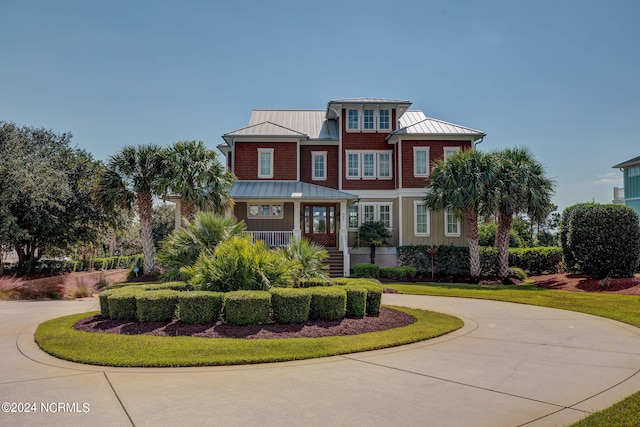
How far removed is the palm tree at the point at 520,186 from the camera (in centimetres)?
2142

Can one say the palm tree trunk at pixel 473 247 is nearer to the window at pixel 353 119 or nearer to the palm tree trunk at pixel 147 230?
the window at pixel 353 119

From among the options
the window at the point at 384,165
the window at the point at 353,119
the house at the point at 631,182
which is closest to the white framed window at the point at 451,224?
the window at the point at 384,165

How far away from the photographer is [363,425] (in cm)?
417

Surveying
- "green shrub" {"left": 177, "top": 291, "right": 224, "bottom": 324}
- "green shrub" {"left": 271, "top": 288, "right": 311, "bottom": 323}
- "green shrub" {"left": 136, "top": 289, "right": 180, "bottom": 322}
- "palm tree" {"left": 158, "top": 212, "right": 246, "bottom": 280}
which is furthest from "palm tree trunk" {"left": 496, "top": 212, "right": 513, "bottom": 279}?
"green shrub" {"left": 136, "top": 289, "right": 180, "bottom": 322}

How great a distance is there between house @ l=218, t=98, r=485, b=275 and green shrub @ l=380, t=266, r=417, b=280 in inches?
94.0

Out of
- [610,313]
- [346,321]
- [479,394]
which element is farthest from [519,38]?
[479,394]

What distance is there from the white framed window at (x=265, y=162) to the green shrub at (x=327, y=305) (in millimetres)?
17550

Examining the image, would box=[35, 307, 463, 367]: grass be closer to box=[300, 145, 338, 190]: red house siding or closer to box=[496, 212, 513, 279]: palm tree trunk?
box=[496, 212, 513, 279]: palm tree trunk

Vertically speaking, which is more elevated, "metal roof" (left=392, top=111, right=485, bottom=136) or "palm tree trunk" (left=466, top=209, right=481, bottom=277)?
"metal roof" (left=392, top=111, right=485, bottom=136)

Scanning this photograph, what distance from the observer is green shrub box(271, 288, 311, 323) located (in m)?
8.67

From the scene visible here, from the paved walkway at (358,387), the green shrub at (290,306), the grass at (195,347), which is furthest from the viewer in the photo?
the green shrub at (290,306)

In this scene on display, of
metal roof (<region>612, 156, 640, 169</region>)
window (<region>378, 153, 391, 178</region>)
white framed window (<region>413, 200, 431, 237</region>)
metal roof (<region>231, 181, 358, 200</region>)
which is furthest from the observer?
metal roof (<region>612, 156, 640, 169</region>)

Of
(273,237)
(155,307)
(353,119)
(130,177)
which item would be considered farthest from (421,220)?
Result: (155,307)

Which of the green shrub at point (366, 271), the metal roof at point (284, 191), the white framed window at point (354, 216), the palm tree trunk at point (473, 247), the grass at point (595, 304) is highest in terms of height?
the metal roof at point (284, 191)
